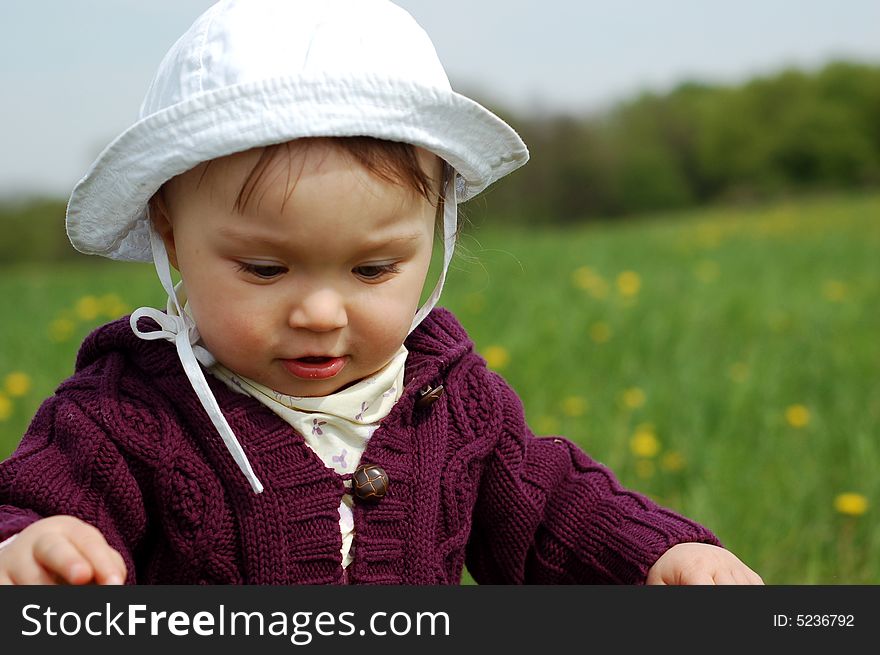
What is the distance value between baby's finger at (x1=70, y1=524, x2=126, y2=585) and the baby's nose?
14.3 inches

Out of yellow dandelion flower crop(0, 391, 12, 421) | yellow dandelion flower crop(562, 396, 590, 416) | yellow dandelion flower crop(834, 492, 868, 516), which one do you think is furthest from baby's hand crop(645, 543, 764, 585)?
yellow dandelion flower crop(0, 391, 12, 421)

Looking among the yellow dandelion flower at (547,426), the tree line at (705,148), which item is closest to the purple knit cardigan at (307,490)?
the yellow dandelion flower at (547,426)

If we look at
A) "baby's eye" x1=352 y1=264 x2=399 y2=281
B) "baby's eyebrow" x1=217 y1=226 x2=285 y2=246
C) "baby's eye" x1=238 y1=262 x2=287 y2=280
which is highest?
"baby's eyebrow" x1=217 y1=226 x2=285 y2=246

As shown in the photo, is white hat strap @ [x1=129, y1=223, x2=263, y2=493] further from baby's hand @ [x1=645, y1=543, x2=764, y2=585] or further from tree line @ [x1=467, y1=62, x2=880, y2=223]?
tree line @ [x1=467, y1=62, x2=880, y2=223]

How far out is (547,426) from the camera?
302 centimetres

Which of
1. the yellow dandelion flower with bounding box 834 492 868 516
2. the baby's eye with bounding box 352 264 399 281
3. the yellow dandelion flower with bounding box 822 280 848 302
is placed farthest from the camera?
the yellow dandelion flower with bounding box 822 280 848 302

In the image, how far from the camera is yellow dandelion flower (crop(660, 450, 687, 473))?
2775mm

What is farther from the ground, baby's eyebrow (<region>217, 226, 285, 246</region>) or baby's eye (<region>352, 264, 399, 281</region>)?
baby's eyebrow (<region>217, 226, 285, 246</region>)

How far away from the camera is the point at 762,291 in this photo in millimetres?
5191

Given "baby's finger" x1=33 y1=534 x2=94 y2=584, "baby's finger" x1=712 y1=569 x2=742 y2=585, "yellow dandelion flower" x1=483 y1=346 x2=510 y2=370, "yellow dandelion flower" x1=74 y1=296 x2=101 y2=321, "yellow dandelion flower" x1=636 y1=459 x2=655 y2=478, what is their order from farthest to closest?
"yellow dandelion flower" x1=74 y1=296 x2=101 y2=321 → "yellow dandelion flower" x1=483 y1=346 x2=510 y2=370 → "yellow dandelion flower" x1=636 y1=459 x2=655 y2=478 → "baby's finger" x1=712 y1=569 x2=742 y2=585 → "baby's finger" x1=33 y1=534 x2=94 y2=584

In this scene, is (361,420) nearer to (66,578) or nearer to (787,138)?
(66,578)

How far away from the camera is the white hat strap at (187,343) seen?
4.47ft

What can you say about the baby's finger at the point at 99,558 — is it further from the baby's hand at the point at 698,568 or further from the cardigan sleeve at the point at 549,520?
the baby's hand at the point at 698,568

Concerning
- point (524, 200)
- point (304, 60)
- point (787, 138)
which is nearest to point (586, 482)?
point (304, 60)
